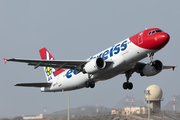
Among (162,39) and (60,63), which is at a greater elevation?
(162,39)

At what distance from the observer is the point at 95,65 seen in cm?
3462

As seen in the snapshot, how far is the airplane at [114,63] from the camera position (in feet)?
106

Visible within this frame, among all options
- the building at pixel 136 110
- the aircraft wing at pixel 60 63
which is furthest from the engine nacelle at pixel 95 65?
the building at pixel 136 110

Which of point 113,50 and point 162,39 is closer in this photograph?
point 162,39

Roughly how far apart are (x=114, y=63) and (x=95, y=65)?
2.25 m

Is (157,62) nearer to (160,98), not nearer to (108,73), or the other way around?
(108,73)

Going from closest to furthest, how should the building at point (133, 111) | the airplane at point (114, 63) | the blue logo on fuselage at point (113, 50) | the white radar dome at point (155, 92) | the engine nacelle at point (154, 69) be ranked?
the airplane at point (114, 63) → the blue logo on fuselage at point (113, 50) → the engine nacelle at point (154, 69) → the building at point (133, 111) → the white radar dome at point (155, 92)

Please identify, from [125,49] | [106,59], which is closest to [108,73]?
[106,59]

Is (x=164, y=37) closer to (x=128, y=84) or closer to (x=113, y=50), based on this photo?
(x=113, y=50)

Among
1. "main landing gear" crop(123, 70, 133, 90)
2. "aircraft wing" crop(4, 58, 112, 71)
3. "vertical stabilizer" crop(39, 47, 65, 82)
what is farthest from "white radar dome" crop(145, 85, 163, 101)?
"aircraft wing" crop(4, 58, 112, 71)

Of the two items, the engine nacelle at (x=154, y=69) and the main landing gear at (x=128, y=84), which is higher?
the engine nacelle at (x=154, y=69)

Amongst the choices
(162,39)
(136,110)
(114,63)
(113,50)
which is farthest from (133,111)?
(162,39)

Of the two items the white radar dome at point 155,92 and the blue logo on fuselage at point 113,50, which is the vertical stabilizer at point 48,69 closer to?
the blue logo on fuselage at point 113,50

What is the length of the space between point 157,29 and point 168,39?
174cm
